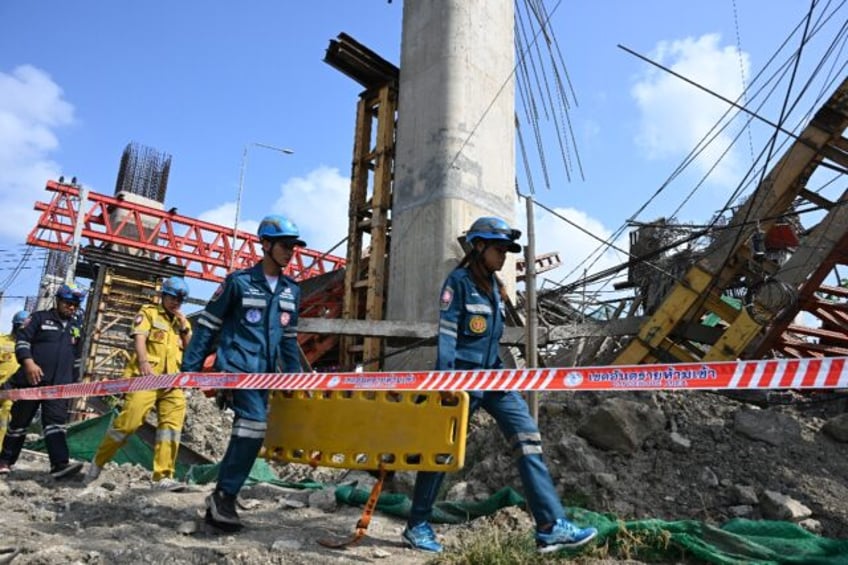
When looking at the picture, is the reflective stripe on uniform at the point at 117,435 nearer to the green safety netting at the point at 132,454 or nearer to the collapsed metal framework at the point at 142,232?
the green safety netting at the point at 132,454

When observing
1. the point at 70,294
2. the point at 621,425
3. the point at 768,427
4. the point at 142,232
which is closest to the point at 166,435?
the point at 70,294

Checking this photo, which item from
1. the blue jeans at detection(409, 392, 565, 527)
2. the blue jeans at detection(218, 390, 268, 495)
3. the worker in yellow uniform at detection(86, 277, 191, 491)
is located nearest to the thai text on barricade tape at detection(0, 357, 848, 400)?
the blue jeans at detection(218, 390, 268, 495)

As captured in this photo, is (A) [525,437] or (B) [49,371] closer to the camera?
(A) [525,437]

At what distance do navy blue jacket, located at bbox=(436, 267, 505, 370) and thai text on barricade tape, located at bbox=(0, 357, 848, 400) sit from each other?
23cm

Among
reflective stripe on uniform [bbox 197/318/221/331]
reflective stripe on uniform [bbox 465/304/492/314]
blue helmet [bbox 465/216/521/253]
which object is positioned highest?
blue helmet [bbox 465/216/521/253]

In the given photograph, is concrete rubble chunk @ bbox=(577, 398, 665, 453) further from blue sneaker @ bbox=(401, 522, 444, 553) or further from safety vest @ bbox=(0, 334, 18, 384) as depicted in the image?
safety vest @ bbox=(0, 334, 18, 384)

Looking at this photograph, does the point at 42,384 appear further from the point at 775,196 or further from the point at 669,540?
the point at 775,196

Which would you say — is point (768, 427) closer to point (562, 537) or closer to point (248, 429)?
point (562, 537)

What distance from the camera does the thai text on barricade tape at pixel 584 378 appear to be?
2898mm

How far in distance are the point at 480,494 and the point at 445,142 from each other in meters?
5.00

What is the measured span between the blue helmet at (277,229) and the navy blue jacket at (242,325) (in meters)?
0.24

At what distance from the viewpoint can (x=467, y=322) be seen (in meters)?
3.87

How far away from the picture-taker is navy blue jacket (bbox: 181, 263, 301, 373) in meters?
4.09

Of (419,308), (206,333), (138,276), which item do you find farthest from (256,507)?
(138,276)
